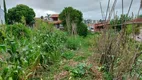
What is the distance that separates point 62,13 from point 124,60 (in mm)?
13420

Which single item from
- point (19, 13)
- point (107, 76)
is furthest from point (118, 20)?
point (19, 13)

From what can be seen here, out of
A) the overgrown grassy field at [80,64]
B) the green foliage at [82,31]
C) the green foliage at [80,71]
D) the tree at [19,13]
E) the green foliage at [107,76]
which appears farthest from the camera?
the tree at [19,13]

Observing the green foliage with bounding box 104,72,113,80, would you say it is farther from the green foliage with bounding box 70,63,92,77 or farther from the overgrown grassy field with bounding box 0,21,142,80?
the green foliage with bounding box 70,63,92,77

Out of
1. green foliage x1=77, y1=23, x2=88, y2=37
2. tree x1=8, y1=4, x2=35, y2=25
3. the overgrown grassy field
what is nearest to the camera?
the overgrown grassy field

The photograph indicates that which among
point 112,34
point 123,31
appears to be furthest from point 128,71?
point 112,34

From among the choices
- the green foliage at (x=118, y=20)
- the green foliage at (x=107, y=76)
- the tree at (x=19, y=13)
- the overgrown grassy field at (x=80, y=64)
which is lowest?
the green foliage at (x=107, y=76)

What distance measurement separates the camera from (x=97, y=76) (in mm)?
3139

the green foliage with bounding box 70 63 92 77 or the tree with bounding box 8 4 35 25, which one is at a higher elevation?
the tree with bounding box 8 4 35 25

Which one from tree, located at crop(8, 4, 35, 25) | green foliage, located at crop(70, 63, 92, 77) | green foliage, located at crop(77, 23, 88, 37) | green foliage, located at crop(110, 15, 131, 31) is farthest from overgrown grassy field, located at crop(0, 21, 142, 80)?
tree, located at crop(8, 4, 35, 25)

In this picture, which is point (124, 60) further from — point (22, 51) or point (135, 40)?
point (22, 51)

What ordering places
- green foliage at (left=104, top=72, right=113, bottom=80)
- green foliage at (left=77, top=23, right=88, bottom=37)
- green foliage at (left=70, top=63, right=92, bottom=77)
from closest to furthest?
green foliage at (left=104, top=72, right=113, bottom=80), green foliage at (left=70, top=63, right=92, bottom=77), green foliage at (left=77, top=23, right=88, bottom=37)

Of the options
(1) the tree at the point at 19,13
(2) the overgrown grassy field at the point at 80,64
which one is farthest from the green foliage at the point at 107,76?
(1) the tree at the point at 19,13

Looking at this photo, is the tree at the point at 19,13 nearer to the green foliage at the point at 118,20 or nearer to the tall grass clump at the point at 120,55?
the tall grass clump at the point at 120,55

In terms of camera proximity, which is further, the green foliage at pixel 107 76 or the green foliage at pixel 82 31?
the green foliage at pixel 82 31
